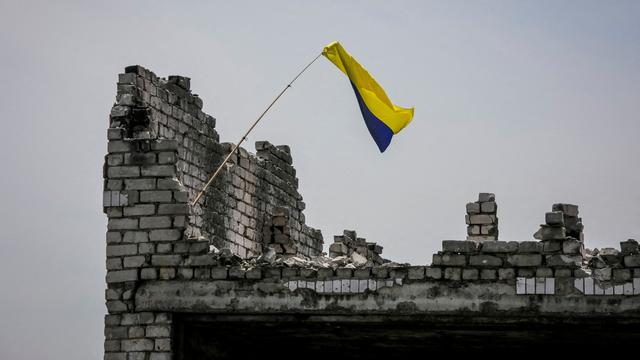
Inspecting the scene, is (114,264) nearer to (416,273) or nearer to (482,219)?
(416,273)

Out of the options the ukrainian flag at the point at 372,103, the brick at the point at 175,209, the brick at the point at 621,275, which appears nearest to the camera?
the brick at the point at 621,275

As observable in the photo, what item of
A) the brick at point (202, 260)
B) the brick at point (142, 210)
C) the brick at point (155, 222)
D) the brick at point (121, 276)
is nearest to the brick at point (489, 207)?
the brick at point (202, 260)

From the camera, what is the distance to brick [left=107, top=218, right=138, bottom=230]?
21062mm

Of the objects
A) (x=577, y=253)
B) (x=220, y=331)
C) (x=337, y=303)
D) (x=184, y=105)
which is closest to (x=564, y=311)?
(x=577, y=253)

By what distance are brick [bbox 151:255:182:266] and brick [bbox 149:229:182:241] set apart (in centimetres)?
19

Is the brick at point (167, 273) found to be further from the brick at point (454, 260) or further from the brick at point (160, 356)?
the brick at point (454, 260)

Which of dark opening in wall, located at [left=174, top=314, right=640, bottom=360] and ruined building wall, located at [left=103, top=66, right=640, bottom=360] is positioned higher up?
ruined building wall, located at [left=103, top=66, right=640, bottom=360]

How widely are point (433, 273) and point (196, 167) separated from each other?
3.58m

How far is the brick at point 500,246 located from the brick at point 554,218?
1.31 feet

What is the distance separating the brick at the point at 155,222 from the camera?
2095cm

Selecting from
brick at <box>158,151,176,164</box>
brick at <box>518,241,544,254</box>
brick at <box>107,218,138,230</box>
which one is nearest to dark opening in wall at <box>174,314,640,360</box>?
brick at <box>518,241,544,254</box>

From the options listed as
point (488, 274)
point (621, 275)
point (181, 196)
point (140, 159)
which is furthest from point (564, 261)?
point (140, 159)

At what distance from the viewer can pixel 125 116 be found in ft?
69.8

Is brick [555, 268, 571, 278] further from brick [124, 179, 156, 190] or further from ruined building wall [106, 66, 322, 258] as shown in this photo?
brick [124, 179, 156, 190]
